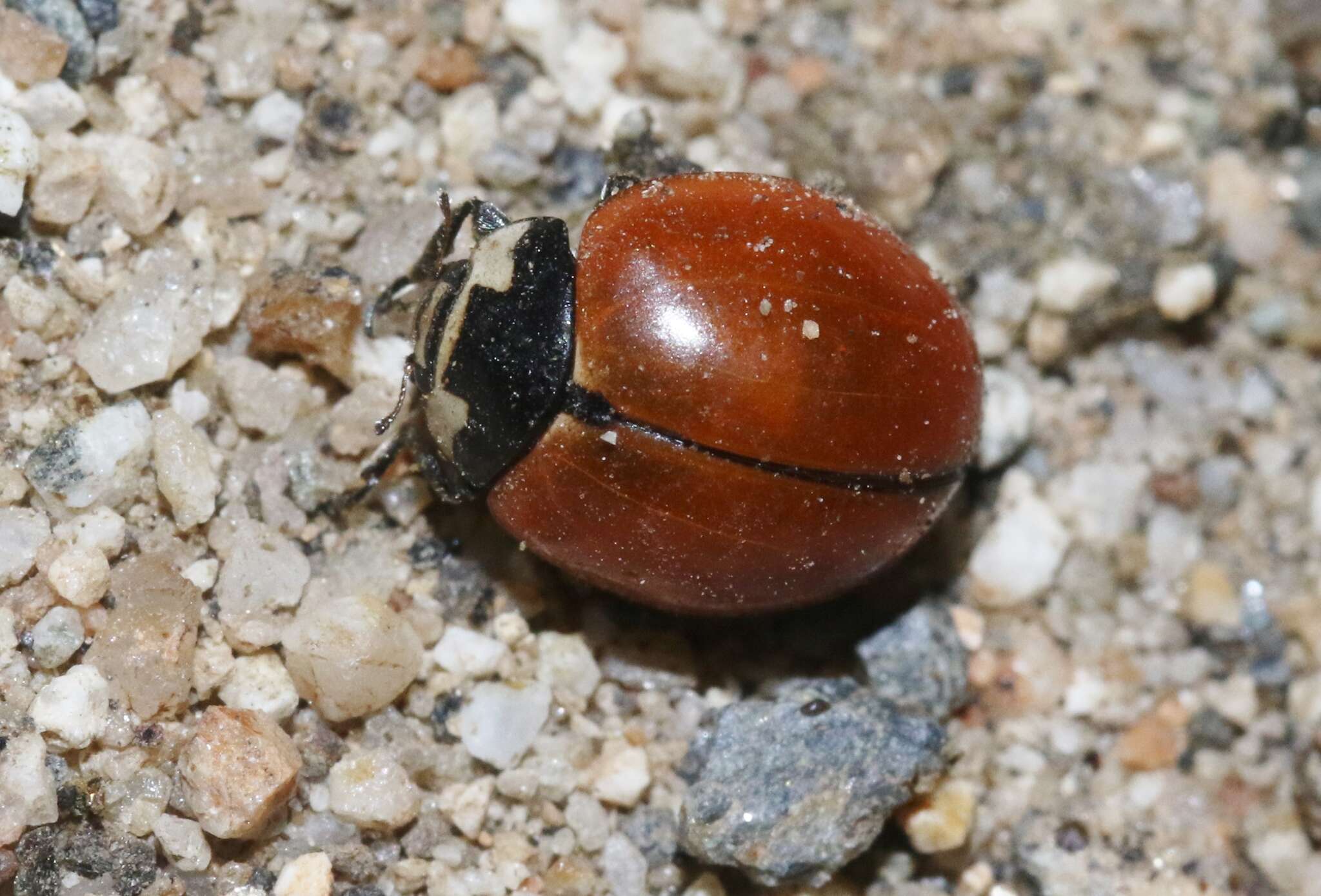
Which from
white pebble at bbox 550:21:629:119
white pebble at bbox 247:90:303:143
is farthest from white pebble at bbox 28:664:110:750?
white pebble at bbox 550:21:629:119

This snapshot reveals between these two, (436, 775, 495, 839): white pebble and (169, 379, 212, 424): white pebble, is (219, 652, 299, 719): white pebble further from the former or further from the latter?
(169, 379, 212, 424): white pebble

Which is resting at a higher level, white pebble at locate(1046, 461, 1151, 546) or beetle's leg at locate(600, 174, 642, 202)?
beetle's leg at locate(600, 174, 642, 202)

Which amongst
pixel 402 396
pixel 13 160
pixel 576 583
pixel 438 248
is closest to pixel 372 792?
pixel 576 583

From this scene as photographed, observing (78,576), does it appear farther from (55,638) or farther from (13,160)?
(13,160)

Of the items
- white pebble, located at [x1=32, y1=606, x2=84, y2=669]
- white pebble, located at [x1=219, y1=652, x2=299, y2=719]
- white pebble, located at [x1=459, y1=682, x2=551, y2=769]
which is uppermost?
white pebble, located at [x1=32, y1=606, x2=84, y2=669]

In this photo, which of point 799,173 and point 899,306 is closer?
point 899,306

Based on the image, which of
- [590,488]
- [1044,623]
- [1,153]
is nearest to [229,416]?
[1,153]

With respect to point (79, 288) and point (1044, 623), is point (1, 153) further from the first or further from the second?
point (1044, 623)
